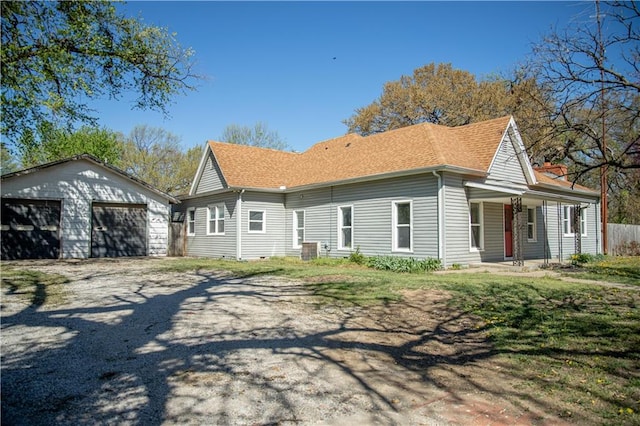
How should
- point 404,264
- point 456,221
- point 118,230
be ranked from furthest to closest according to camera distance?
1. point 118,230
2. point 456,221
3. point 404,264

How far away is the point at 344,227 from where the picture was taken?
688 inches

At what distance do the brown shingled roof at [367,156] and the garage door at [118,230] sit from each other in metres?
4.89

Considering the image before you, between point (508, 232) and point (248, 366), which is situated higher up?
point (508, 232)

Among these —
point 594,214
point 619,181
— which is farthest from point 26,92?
point 619,181

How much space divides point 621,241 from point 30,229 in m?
30.9

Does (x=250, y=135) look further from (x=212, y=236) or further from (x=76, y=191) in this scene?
(x=76, y=191)

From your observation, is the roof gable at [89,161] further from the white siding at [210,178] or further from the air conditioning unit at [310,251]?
the air conditioning unit at [310,251]

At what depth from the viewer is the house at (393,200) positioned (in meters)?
14.6

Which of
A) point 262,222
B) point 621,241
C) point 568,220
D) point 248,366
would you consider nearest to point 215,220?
point 262,222

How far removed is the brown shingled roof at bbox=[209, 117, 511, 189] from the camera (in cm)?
1533

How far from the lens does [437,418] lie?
3.59m

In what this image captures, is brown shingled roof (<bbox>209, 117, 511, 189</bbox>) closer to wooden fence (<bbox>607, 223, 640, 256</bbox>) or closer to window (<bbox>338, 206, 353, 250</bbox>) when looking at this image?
window (<bbox>338, 206, 353, 250</bbox>)

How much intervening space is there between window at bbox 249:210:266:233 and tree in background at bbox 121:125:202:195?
21.4 m

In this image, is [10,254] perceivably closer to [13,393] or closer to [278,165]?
[278,165]
